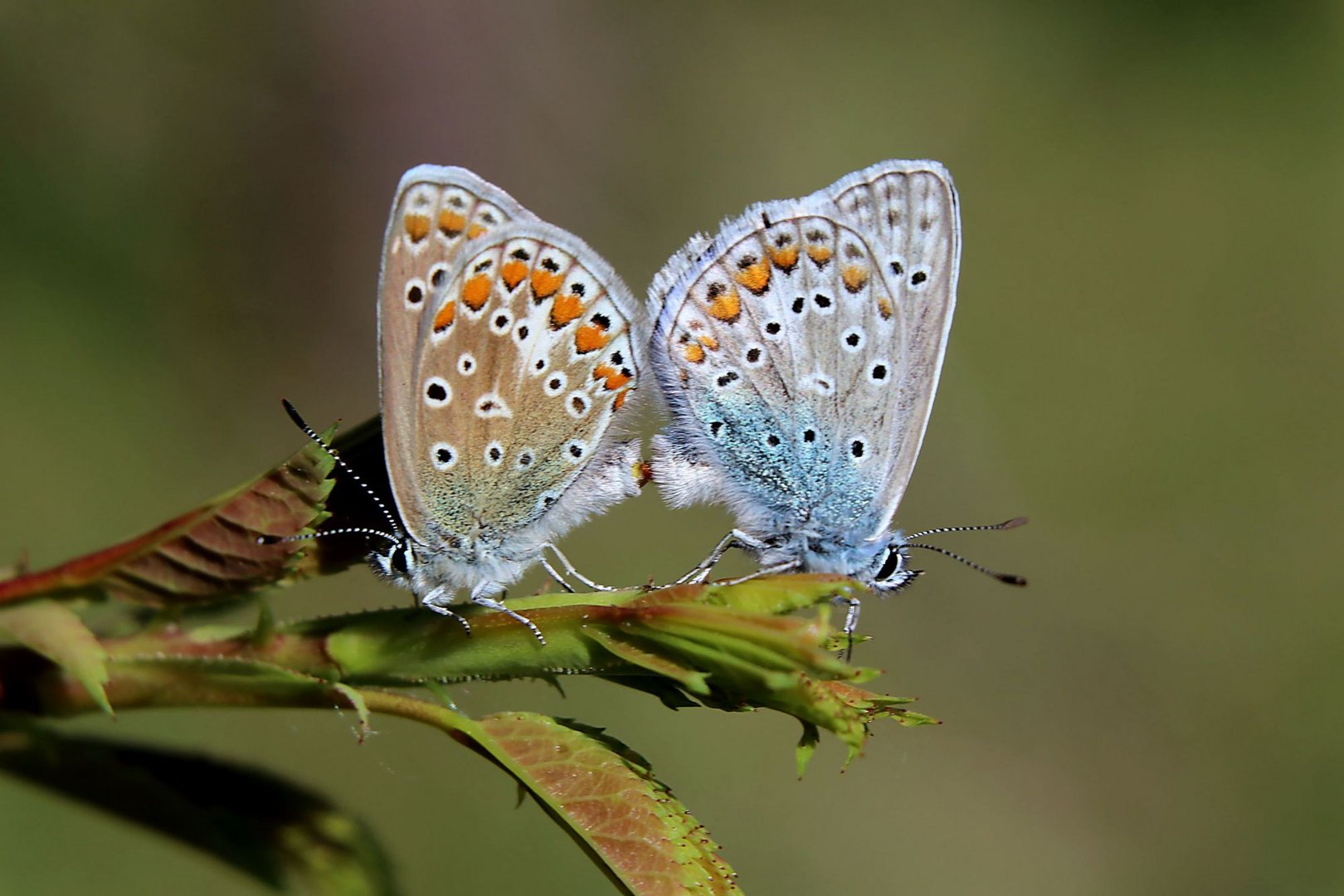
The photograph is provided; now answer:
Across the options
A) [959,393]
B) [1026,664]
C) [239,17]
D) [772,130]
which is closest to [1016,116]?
[772,130]

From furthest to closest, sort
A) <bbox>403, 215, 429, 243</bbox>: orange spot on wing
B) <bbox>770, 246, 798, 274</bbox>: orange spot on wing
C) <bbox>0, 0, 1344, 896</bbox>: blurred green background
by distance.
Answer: <bbox>0, 0, 1344, 896</bbox>: blurred green background < <bbox>770, 246, 798, 274</bbox>: orange spot on wing < <bbox>403, 215, 429, 243</bbox>: orange spot on wing

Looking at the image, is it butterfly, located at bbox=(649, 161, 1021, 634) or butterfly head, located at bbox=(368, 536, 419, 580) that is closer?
butterfly head, located at bbox=(368, 536, 419, 580)

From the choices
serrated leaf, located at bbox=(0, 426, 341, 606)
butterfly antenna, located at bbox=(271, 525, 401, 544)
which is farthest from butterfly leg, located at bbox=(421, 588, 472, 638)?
serrated leaf, located at bbox=(0, 426, 341, 606)

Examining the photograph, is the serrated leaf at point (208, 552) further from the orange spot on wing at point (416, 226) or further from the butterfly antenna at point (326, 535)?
the orange spot on wing at point (416, 226)

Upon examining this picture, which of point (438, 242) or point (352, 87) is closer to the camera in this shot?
point (438, 242)

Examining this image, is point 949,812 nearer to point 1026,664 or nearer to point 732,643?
point 1026,664

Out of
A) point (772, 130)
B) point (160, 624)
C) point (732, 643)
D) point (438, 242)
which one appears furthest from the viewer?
point (772, 130)

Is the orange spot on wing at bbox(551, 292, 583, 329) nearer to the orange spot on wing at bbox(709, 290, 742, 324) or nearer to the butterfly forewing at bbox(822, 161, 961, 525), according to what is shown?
the orange spot on wing at bbox(709, 290, 742, 324)

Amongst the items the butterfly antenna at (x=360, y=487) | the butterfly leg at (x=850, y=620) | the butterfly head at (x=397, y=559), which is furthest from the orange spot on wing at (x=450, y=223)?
the butterfly leg at (x=850, y=620)
